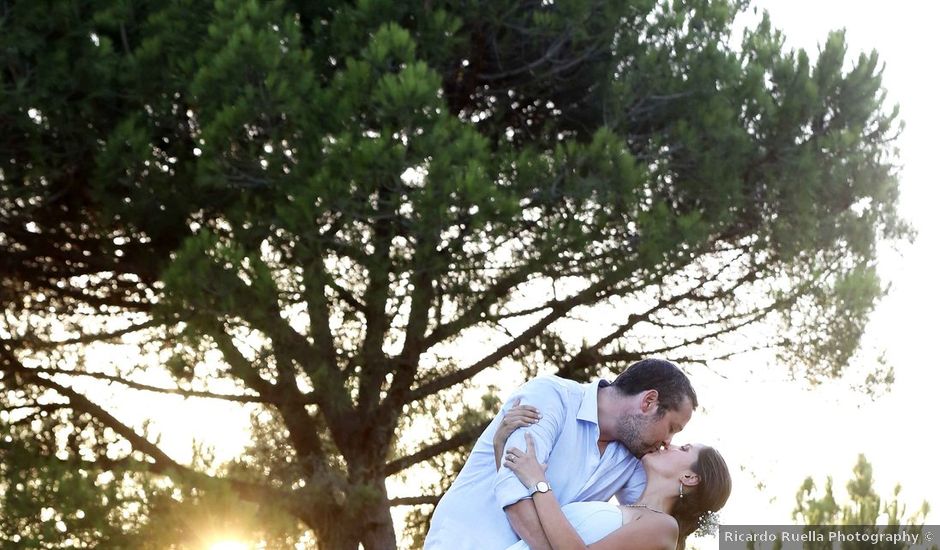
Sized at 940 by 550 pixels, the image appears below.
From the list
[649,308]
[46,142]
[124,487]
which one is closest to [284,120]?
[46,142]

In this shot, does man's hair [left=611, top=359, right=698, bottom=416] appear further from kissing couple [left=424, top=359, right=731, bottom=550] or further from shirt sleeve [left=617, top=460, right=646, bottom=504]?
shirt sleeve [left=617, top=460, right=646, bottom=504]

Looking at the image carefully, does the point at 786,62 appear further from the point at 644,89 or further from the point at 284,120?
the point at 284,120

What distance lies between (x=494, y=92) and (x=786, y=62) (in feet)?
7.14

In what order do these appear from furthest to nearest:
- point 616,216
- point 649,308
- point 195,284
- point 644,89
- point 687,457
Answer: point 649,308 < point 644,89 < point 616,216 < point 195,284 < point 687,457

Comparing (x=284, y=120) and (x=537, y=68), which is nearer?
(x=284, y=120)

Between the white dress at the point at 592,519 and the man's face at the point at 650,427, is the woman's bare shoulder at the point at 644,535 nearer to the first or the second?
the white dress at the point at 592,519

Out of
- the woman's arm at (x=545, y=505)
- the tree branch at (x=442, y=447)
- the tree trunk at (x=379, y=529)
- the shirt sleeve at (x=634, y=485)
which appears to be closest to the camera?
the woman's arm at (x=545, y=505)

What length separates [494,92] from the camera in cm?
936

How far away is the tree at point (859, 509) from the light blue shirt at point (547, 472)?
7.71 meters

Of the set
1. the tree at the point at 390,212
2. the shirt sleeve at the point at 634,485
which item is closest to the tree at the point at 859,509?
the tree at the point at 390,212

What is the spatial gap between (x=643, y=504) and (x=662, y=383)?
1.08ft

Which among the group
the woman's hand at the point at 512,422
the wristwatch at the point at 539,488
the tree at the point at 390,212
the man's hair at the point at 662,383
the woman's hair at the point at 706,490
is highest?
the tree at the point at 390,212

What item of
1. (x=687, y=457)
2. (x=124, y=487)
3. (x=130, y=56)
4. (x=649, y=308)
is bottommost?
(x=687, y=457)

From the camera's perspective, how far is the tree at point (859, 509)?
35.7ft
